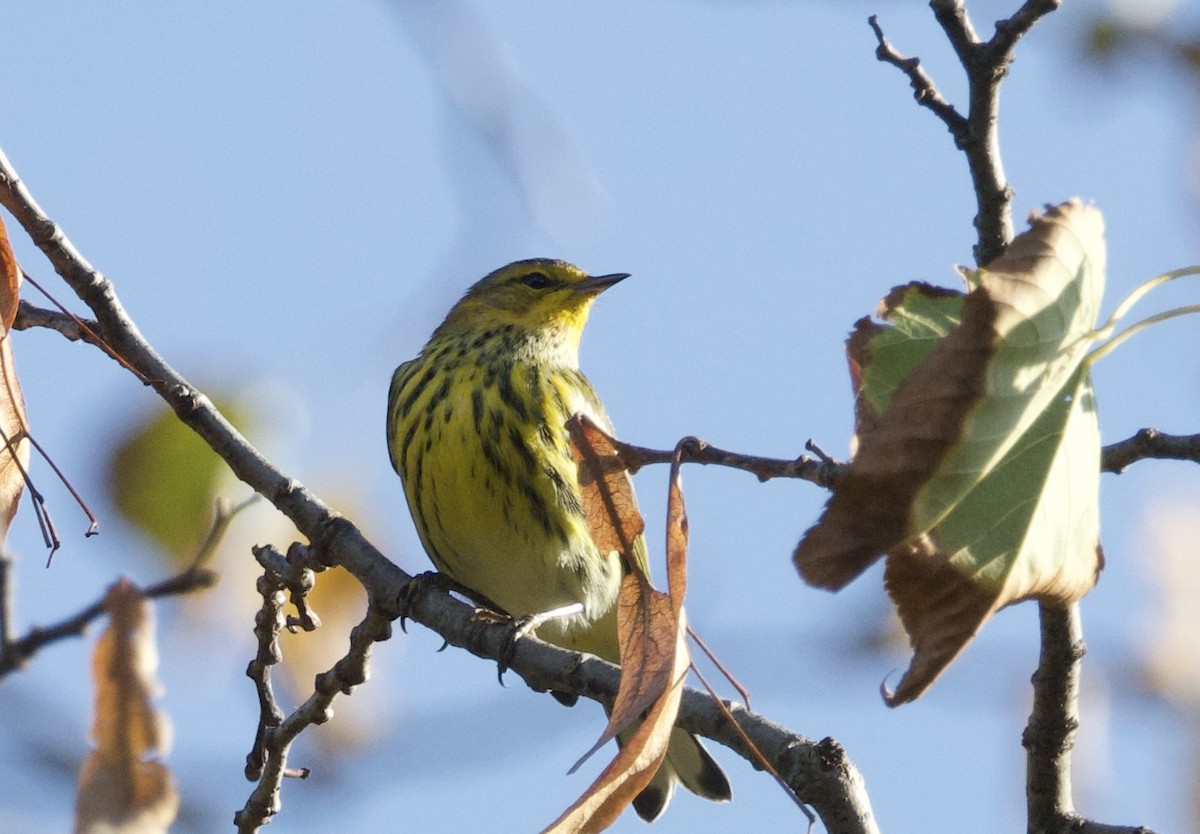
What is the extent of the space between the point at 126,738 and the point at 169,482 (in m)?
2.13

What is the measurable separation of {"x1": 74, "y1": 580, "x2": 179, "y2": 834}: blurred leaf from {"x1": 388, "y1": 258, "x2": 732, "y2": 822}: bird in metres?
3.03

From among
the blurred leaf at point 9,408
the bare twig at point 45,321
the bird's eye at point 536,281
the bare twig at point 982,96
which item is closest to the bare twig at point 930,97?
the bare twig at point 982,96

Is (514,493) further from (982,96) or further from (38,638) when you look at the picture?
(38,638)

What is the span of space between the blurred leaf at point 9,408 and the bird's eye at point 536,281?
4.12 m

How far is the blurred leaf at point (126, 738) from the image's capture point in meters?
1.52

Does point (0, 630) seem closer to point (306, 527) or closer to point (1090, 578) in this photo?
point (1090, 578)

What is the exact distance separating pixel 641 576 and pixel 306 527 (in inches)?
63.6

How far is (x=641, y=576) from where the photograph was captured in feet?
6.93

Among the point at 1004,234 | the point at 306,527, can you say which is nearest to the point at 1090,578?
the point at 1004,234

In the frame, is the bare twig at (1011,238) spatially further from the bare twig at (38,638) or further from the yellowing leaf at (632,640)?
the bare twig at (38,638)

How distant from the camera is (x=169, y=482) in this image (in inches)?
144

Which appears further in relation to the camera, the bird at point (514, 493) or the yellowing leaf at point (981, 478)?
the bird at point (514, 493)

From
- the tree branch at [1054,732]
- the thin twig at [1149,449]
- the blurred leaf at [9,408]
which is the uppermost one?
the blurred leaf at [9,408]

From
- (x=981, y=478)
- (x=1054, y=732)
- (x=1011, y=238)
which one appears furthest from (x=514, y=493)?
(x=981, y=478)
